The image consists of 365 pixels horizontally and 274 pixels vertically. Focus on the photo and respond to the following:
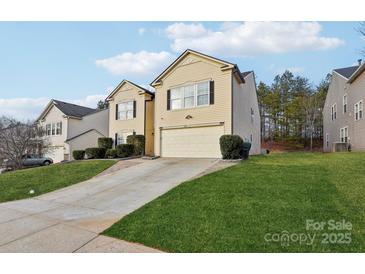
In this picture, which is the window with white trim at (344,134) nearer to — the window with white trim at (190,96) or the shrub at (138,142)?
the window with white trim at (190,96)

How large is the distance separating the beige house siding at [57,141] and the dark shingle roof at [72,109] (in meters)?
0.51

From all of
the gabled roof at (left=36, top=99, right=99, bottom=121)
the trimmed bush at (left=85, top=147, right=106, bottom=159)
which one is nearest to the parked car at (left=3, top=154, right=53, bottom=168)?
the gabled roof at (left=36, top=99, right=99, bottom=121)

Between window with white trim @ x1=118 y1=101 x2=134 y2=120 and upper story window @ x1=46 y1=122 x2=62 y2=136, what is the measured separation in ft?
32.1

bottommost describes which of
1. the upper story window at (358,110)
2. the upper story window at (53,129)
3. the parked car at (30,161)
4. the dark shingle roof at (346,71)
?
the parked car at (30,161)

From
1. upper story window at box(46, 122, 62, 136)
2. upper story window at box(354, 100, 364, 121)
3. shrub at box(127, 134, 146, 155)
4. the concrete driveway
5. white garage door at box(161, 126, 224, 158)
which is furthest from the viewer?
upper story window at box(46, 122, 62, 136)

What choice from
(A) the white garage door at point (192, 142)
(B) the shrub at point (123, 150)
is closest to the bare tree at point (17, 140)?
(B) the shrub at point (123, 150)

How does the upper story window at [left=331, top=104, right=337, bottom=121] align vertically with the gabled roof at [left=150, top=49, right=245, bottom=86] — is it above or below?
below

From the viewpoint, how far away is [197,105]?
15.5m

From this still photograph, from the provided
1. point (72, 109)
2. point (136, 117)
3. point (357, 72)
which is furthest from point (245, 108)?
point (72, 109)

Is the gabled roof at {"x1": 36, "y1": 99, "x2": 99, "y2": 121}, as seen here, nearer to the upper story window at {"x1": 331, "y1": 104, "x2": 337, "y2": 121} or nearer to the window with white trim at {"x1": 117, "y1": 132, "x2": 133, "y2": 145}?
the window with white trim at {"x1": 117, "y1": 132, "x2": 133, "y2": 145}

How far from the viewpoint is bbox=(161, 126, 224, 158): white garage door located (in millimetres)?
14633

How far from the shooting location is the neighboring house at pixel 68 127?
26188mm

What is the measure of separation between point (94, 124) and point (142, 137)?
469 inches

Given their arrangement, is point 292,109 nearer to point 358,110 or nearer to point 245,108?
point 358,110
